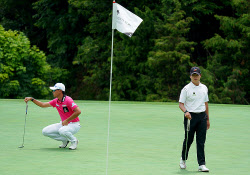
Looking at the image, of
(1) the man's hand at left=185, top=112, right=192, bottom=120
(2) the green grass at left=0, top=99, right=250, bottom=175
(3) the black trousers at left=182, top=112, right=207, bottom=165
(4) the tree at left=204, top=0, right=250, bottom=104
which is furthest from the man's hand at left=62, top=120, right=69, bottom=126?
(4) the tree at left=204, top=0, right=250, bottom=104

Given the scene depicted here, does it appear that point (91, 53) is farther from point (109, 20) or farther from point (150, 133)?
point (150, 133)

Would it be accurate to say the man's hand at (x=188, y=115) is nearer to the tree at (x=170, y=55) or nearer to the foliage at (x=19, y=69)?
the tree at (x=170, y=55)

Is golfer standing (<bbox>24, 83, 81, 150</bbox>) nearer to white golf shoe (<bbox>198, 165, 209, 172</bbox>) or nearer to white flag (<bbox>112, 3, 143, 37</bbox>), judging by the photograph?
white flag (<bbox>112, 3, 143, 37</bbox>)

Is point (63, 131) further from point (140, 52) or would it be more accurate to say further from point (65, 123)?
point (140, 52)

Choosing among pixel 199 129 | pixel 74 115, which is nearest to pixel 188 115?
pixel 199 129

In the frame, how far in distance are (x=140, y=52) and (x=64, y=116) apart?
89.2 feet

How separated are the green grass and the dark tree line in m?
15.6

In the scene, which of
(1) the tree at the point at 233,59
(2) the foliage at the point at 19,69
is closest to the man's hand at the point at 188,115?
(1) the tree at the point at 233,59

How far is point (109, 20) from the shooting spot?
1576 inches

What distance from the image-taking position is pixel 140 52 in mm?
38500

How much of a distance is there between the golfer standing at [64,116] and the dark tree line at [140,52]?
23.3m

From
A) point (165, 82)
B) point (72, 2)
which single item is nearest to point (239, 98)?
point (165, 82)

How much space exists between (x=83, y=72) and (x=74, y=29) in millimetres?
3465

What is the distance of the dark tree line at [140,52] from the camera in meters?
36.0
